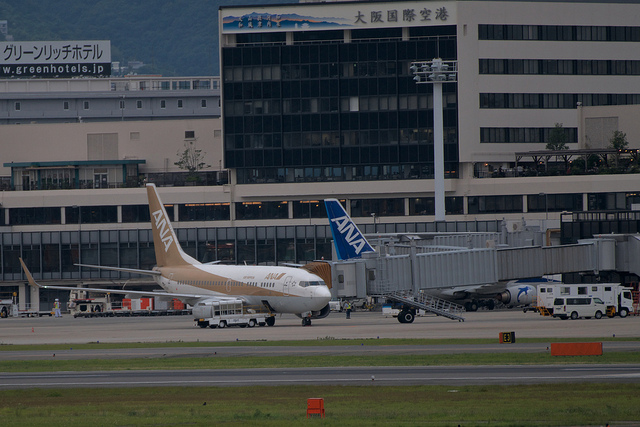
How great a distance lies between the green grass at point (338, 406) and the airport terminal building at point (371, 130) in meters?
97.3

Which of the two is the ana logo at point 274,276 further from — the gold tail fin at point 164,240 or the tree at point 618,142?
the tree at point 618,142

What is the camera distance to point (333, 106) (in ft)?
440

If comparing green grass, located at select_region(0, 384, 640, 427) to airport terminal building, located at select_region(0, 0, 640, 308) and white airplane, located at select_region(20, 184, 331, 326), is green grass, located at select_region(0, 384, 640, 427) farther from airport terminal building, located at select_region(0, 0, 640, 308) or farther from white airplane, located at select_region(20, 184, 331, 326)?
airport terminal building, located at select_region(0, 0, 640, 308)

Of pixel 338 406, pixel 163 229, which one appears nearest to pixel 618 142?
Result: pixel 163 229

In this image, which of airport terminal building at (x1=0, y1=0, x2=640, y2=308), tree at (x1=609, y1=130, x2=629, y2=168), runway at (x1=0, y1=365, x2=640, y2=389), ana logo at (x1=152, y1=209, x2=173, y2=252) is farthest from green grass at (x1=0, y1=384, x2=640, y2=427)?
tree at (x1=609, y1=130, x2=629, y2=168)

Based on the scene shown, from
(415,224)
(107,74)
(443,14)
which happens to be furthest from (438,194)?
(107,74)

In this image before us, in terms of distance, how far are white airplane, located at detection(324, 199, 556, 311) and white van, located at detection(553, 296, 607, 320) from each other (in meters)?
8.68

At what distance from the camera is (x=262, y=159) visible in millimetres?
135875

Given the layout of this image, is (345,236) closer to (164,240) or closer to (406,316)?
(406,316)

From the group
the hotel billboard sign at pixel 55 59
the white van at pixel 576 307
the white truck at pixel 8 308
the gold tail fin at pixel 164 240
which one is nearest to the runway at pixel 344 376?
the white van at pixel 576 307

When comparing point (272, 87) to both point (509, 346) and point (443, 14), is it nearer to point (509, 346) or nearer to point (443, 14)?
point (443, 14)

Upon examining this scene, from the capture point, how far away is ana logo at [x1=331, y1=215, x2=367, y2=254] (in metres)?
79.6

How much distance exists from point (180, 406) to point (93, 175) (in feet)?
407

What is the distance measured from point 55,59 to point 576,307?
149329 millimetres
